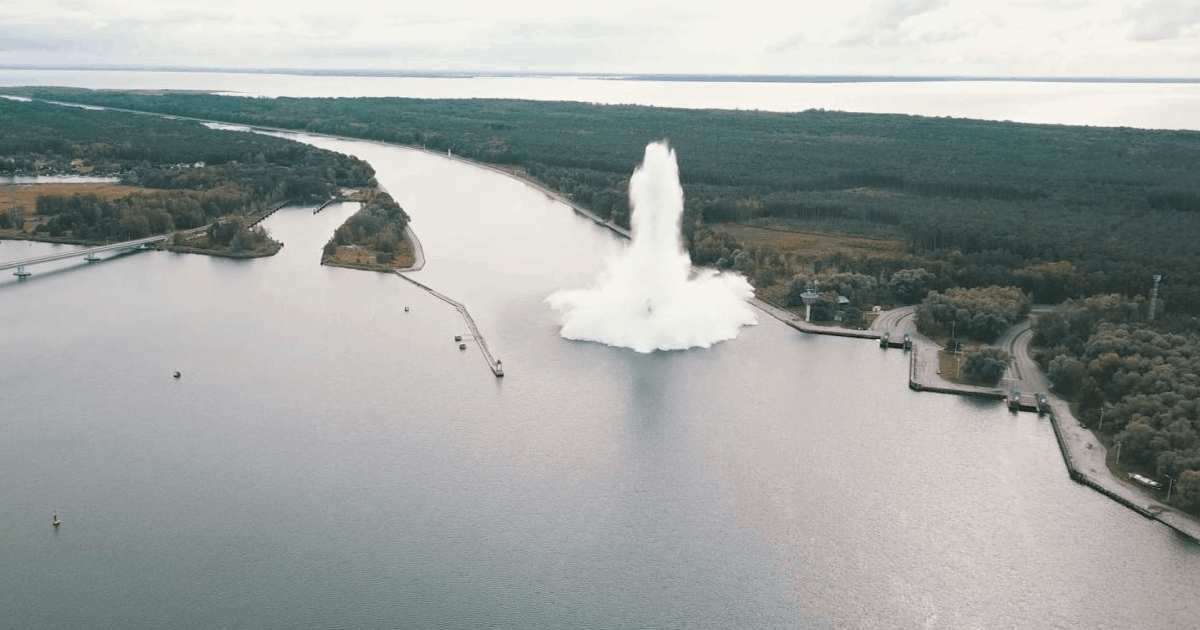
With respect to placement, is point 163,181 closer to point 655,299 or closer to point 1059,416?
point 655,299

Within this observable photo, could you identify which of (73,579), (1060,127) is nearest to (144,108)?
(1060,127)

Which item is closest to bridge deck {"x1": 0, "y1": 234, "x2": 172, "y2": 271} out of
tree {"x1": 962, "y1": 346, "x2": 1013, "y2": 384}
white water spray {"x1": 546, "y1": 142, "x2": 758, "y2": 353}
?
white water spray {"x1": 546, "y1": 142, "x2": 758, "y2": 353}

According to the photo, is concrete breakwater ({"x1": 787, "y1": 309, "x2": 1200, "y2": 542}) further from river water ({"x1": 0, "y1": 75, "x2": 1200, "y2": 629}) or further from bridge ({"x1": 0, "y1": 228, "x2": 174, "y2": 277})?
bridge ({"x1": 0, "y1": 228, "x2": 174, "y2": 277})

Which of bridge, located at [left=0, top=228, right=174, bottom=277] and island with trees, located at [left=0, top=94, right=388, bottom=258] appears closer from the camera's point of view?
bridge, located at [left=0, top=228, right=174, bottom=277]

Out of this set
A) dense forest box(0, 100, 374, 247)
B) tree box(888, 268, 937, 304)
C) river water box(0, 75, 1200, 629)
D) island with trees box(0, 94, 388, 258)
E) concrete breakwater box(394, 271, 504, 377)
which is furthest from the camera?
dense forest box(0, 100, 374, 247)

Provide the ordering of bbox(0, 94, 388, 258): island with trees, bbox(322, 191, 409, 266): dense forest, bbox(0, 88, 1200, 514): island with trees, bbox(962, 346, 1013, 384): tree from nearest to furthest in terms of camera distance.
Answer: bbox(0, 88, 1200, 514): island with trees → bbox(962, 346, 1013, 384): tree → bbox(322, 191, 409, 266): dense forest → bbox(0, 94, 388, 258): island with trees

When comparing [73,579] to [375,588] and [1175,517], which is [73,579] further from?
[1175,517]

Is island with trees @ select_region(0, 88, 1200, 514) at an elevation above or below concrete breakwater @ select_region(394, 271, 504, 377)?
above

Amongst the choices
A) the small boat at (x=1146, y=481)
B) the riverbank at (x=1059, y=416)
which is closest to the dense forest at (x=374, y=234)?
the riverbank at (x=1059, y=416)
